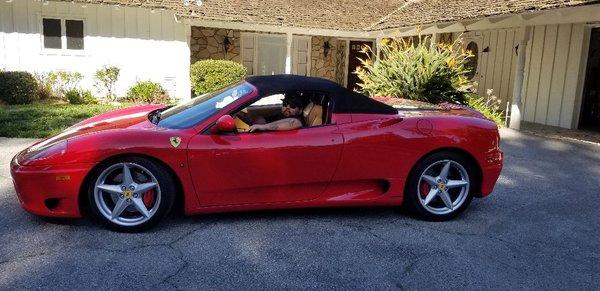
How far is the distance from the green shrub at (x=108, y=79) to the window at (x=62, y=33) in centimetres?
108

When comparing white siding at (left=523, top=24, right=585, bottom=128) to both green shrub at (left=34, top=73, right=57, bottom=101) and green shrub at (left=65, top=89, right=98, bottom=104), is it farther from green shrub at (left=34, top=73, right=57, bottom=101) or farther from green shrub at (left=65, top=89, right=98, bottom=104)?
green shrub at (left=34, top=73, right=57, bottom=101)

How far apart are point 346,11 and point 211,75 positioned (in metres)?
6.90

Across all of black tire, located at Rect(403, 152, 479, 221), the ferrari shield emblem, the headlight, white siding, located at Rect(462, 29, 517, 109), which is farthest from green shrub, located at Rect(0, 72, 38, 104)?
white siding, located at Rect(462, 29, 517, 109)

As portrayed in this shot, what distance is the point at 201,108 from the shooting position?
4.59 m

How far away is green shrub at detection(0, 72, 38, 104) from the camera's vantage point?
12.6m

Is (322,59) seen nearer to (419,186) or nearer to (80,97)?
(80,97)

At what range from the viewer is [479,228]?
4617mm

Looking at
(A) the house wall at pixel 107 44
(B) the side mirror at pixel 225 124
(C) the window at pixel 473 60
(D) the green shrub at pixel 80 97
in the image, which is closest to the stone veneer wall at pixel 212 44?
(A) the house wall at pixel 107 44

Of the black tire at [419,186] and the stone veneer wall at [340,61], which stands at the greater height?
the stone veneer wall at [340,61]

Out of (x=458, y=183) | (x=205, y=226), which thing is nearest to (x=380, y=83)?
(x=458, y=183)

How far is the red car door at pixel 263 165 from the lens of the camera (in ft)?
13.6

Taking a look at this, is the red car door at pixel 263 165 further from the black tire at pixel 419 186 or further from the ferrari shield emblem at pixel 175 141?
the black tire at pixel 419 186

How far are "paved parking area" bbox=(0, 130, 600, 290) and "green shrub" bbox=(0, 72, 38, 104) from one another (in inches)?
350

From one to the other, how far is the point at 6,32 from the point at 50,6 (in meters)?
1.41
